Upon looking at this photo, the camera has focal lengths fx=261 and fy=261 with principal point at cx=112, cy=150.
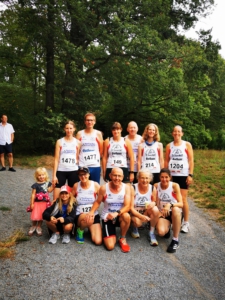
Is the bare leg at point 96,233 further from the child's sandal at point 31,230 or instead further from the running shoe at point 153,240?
the child's sandal at point 31,230

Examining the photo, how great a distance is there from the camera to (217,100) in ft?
78.3

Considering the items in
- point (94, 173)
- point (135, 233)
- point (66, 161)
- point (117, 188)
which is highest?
A: point (66, 161)

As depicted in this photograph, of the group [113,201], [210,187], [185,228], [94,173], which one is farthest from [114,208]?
[210,187]

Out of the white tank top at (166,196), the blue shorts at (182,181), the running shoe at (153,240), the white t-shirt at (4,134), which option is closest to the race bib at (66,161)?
the white tank top at (166,196)

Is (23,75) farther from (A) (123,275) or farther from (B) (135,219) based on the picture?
(A) (123,275)

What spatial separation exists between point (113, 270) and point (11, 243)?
1.64 m

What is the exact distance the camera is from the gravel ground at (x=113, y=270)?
9.92 ft

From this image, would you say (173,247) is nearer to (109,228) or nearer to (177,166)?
(109,228)

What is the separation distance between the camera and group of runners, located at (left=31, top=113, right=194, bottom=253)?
4.23m

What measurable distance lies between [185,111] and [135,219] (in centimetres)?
1253

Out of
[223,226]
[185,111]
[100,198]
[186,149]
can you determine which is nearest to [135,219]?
[100,198]

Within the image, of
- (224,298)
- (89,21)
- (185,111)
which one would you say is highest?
(89,21)

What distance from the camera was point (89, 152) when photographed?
4840 millimetres

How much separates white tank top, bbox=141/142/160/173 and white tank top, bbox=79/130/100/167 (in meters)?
0.92
